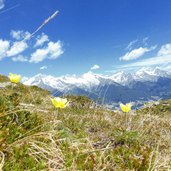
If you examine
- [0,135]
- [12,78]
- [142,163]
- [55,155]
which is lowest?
[142,163]

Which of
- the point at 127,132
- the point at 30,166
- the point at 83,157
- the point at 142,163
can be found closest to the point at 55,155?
the point at 30,166

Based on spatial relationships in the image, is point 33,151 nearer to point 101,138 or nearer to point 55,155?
point 55,155

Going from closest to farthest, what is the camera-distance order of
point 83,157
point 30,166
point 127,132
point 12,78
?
1. point 30,166
2. point 83,157
3. point 127,132
4. point 12,78

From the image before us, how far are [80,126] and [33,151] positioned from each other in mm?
3738

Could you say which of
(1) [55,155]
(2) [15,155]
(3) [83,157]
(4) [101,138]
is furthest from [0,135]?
(4) [101,138]

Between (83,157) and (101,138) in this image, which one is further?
(101,138)

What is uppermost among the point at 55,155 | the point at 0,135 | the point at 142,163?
the point at 0,135

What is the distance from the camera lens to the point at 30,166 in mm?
3693

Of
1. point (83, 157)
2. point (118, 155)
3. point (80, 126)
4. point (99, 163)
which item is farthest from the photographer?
point (80, 126)

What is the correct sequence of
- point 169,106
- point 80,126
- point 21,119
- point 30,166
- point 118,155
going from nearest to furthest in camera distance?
point 30,166 → point 118,155 → point 21,119 → point 80,126 → point 169,106

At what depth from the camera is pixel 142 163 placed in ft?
13.4

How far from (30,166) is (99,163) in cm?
87

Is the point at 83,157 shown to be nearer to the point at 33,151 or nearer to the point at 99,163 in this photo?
the point at 99,163

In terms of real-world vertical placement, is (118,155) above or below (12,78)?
below
